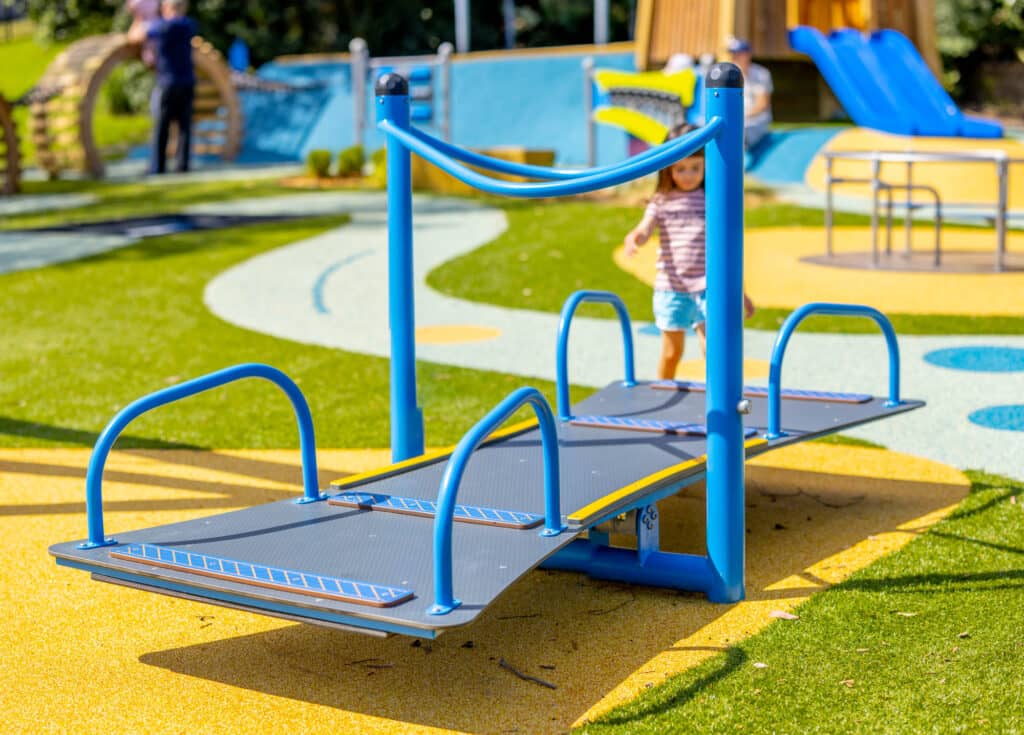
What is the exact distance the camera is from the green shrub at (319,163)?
74.4 ft

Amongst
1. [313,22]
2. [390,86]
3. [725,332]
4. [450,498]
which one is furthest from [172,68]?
[450,498]

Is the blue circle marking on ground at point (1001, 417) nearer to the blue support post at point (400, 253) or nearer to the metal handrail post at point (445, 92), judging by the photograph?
the blue support post at point (400, 253)

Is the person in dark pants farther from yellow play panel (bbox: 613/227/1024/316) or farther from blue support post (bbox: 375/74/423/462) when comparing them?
blue support post (bbox: 375/74/423/462)

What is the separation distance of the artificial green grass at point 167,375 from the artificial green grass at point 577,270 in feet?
7.74

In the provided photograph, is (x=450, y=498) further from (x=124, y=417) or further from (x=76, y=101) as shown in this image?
(x=76, y=101)

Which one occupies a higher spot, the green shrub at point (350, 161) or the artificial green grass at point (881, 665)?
the green shrub at point (350, 161)

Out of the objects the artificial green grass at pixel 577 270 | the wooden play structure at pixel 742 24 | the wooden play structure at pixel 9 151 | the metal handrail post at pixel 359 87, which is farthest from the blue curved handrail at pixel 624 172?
the metal handrail post at pixel 359 87

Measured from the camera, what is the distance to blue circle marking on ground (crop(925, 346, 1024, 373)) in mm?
8648

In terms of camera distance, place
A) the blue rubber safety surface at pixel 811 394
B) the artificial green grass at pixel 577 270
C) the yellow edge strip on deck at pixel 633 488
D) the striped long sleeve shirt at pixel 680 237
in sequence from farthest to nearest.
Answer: the artificial green grass at pixel 577 270 < the striped long sleeve shirt at pixel 680 237 < the blue rubber safety surface at pixel 811 394 < the yellow edge strip on deck at pixel 633 488

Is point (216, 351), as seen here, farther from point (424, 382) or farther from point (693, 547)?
point (693, 547)

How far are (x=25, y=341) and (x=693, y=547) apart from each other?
21.3 feet

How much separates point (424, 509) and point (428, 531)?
0.62ft

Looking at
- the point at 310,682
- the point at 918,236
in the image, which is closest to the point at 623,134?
the point at 918,236

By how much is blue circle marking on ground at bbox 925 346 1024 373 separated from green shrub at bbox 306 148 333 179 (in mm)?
14958
